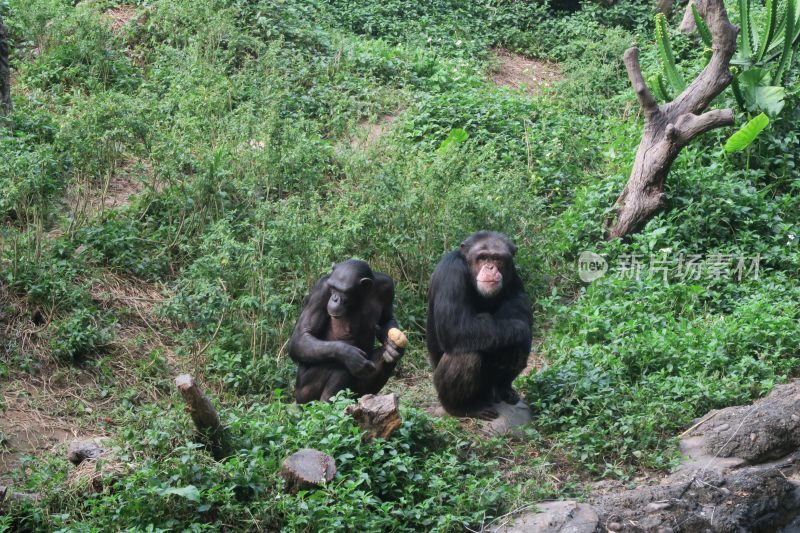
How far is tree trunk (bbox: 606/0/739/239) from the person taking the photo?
31.2 ft

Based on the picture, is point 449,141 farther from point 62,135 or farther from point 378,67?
point 62,135

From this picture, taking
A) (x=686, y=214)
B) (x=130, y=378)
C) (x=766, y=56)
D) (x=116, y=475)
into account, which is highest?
(x=766, y=56)

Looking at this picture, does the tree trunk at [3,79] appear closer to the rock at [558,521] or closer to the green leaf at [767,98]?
the rock at [558,521]

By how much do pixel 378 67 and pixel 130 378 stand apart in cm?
625

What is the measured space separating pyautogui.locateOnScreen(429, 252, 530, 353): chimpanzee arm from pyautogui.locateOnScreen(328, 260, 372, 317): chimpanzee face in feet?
1.85

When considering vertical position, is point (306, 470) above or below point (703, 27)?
below

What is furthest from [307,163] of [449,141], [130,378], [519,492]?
[519,492]

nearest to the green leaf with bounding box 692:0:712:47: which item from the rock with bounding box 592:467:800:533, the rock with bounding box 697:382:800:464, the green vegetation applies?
the green vegetation

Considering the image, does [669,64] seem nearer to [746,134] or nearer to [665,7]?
[746,134]

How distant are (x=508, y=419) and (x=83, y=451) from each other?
2.81 metres

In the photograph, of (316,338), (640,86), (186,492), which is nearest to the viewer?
(186,492)

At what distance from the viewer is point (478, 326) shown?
6879mm

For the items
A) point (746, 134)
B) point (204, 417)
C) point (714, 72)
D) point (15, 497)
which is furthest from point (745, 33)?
point (15, 497)

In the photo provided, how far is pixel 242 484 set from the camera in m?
5.19
